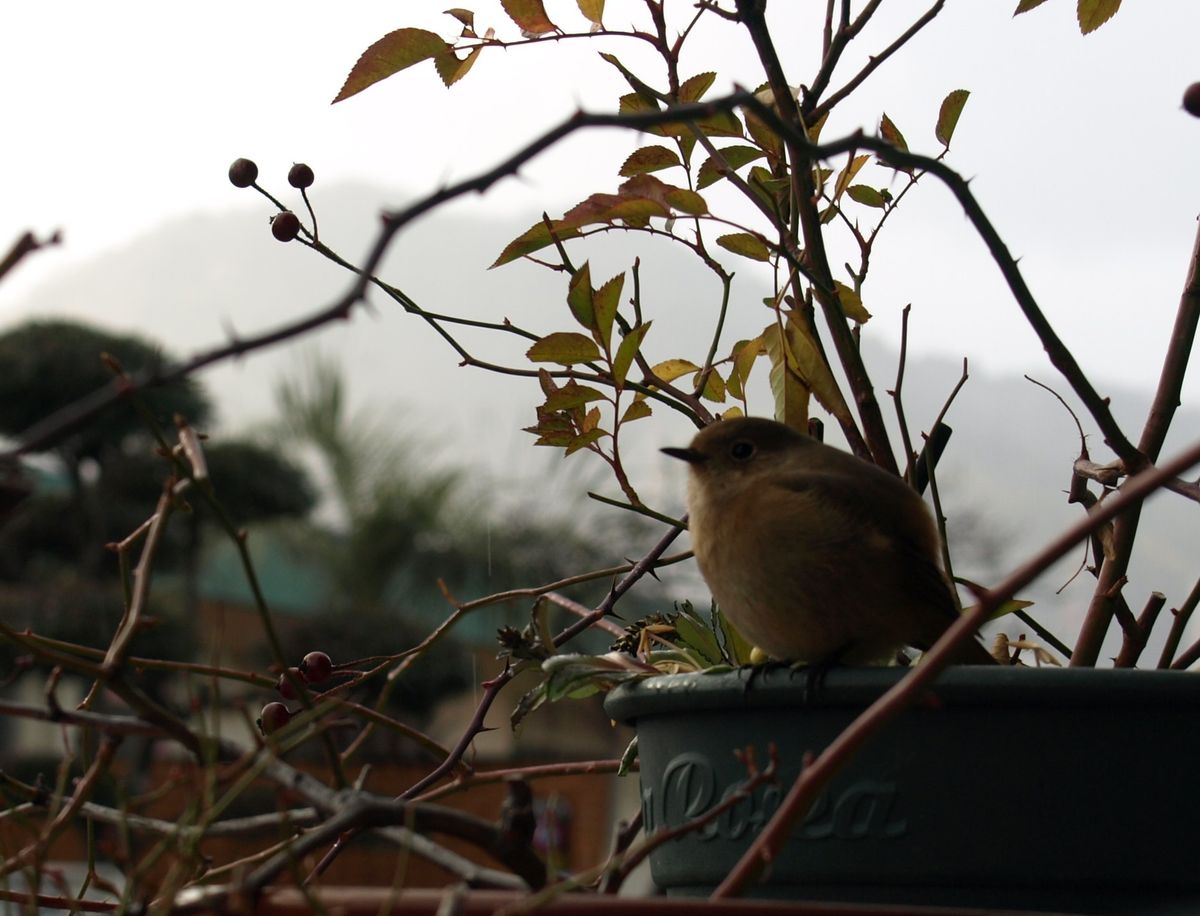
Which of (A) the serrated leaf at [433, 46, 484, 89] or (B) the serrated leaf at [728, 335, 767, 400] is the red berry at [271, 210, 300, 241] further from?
(B) the serrated leaf at [728, 335, 767, 400]

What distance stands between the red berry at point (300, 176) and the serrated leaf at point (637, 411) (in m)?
0.30

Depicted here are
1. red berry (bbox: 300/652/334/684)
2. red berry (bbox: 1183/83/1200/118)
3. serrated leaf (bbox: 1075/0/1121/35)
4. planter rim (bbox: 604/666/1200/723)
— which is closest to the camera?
planter rim (bbox: 604/666/1200/723)

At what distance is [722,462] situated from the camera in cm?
90

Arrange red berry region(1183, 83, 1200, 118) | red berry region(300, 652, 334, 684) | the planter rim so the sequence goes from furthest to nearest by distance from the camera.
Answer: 1. red berry region(300, 652, 334, 684)
2. red berry region(1183, 83, 1200, 118)
3. the planter rim

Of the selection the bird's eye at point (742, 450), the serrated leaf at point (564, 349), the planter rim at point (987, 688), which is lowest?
the planter rim at point (987, 688)

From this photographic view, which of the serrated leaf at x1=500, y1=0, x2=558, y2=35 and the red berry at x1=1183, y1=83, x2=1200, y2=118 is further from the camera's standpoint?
the serrated leaf at x1=500, y1=0, x2=558, y2=35

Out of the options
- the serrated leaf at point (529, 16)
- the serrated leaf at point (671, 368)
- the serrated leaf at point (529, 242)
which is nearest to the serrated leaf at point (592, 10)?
the serrated leaf at point (529, 16)

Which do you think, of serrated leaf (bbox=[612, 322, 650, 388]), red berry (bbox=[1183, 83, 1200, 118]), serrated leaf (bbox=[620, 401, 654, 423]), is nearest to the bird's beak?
serrated leaf (bbox=[620, 401, 654, 423])

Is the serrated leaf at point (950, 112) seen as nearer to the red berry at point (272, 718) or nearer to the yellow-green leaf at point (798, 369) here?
the yellow-green leaf at point (798, 369)

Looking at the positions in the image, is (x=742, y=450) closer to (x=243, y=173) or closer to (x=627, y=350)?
(x=627, y=350)

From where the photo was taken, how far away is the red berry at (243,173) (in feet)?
3.08

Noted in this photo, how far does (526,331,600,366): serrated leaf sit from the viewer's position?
802mm

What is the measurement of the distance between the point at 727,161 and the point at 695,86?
56mm

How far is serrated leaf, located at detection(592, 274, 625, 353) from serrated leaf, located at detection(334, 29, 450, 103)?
0.63ft
